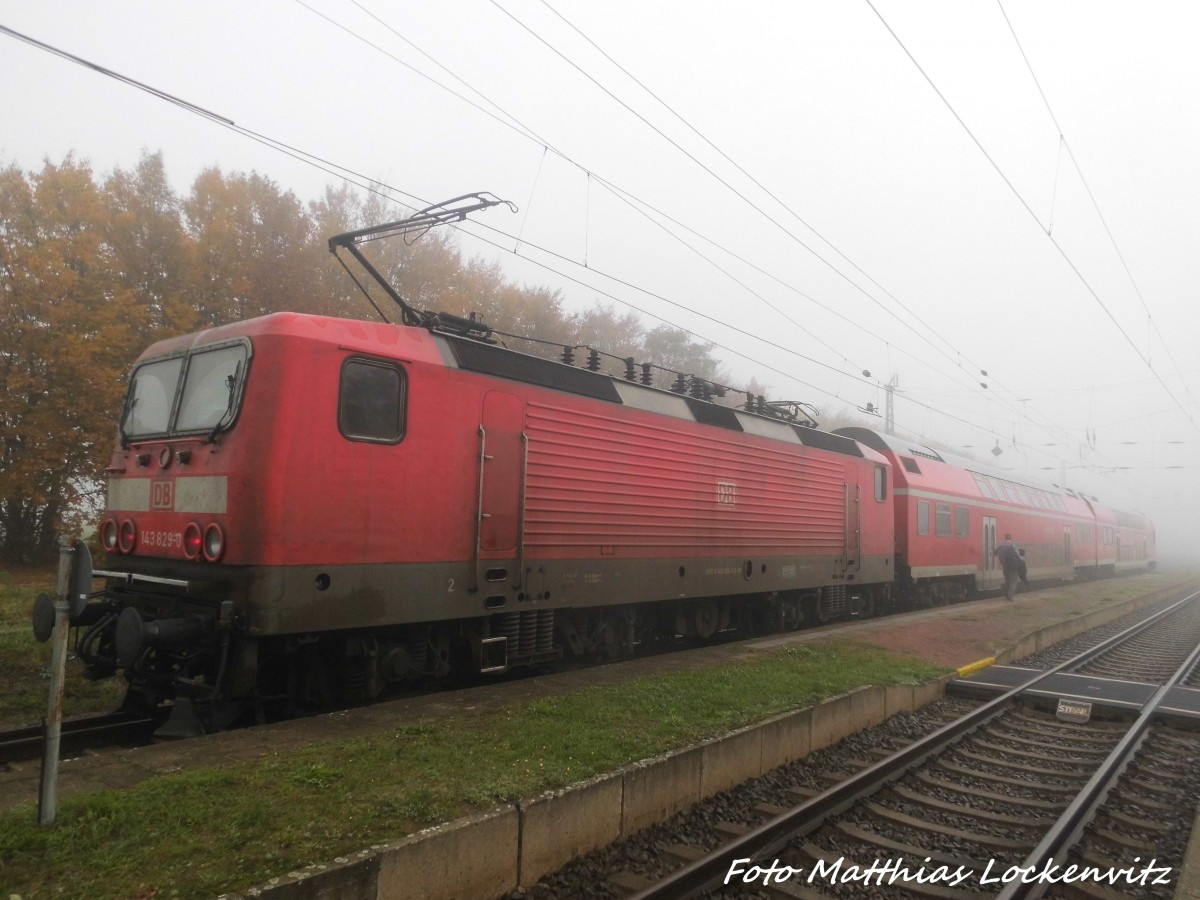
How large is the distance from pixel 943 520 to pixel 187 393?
1812 cm

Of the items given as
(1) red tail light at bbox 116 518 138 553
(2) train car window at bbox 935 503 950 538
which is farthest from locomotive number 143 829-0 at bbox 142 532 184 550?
(2) train car window at bbox 935 503 950 538

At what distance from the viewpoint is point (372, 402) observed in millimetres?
6938

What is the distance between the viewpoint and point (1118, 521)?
41.1 meters

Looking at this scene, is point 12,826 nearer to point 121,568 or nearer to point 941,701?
point 121,568

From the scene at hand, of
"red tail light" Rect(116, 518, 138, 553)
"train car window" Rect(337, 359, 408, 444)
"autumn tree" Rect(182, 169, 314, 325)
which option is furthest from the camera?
"autumn tree" Rect(182, 169, 314, 325)

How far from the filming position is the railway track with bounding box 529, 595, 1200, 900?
4.79 metres

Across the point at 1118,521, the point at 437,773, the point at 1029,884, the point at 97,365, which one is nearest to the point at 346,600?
the point at 437,773

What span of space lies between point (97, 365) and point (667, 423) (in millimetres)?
14549

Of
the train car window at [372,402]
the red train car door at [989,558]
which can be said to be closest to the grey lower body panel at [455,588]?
the train car window at [372,402]

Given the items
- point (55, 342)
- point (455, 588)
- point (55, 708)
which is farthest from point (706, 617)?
point (55, 342)

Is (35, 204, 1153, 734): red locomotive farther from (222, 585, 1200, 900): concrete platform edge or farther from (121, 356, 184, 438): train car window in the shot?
(222, 585, 1200, 900): concrete platform edge

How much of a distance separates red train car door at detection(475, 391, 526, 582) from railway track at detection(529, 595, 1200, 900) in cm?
326

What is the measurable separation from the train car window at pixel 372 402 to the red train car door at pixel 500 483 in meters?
0.98

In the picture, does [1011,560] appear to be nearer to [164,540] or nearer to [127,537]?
[164,540]
